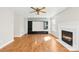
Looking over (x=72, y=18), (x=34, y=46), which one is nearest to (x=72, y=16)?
(x=72, y=18)

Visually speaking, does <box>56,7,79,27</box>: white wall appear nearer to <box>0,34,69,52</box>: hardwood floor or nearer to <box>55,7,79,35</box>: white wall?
<box>55,7,79,35</box>: white wall

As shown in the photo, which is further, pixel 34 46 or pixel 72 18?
pixel 34 46

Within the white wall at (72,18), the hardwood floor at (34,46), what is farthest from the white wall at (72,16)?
the hardwood floor at (34,46)

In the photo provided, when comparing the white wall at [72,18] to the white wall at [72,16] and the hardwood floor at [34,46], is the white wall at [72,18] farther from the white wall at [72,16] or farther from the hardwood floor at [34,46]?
the hardwood floor at [34,46]

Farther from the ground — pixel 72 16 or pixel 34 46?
pixel 72 16

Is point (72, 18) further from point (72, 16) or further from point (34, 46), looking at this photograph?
point (34, 46)

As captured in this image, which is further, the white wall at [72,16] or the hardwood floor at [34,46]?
the white wall at [72,16]

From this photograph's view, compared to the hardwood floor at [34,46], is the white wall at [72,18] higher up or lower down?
higher up

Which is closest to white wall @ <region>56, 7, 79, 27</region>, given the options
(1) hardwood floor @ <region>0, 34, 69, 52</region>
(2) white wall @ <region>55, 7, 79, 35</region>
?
(2) white wall @ <region>55, 7, 79, 35</region>

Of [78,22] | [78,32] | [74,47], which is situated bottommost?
[74,47]
